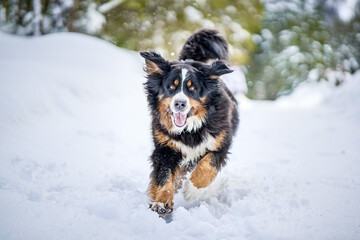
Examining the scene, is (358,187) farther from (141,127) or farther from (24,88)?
(24,88)

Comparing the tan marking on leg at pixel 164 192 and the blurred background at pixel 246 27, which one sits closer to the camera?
the tan marking on leg at pixel 164 192

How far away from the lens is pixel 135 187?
313cm

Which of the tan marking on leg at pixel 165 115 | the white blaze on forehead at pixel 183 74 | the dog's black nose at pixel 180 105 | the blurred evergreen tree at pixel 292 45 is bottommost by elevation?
the blurred evergreen tree at pixel 292 45

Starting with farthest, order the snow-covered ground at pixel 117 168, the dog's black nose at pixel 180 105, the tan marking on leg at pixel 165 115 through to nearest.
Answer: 1. the tan marking on leg at pixel 165 115
2. the dog's black nose at pixel 180 105
3. the snow-covered ground at pixel 117 168

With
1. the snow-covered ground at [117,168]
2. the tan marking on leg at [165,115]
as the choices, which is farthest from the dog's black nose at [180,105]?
the snow-covered ground at [117,168]

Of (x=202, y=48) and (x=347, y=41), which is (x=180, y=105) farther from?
(x=347, y=41)

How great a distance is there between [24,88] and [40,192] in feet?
11.1

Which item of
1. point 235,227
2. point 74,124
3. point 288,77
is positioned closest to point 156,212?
point 235,227

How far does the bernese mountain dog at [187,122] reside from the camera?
2.97 metres

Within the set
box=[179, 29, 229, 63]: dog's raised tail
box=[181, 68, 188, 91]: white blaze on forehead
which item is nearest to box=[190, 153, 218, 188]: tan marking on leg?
box=[181, 68, 188, 91]: white blaze on forehead

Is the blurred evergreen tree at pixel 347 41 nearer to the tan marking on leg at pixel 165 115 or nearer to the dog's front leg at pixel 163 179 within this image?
the tan marking on leg at pixel 165 115

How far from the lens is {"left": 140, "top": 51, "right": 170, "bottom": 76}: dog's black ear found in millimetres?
3227

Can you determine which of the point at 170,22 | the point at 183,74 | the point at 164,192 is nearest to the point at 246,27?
the point at 170,22

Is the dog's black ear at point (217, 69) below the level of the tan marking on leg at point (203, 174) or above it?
above
